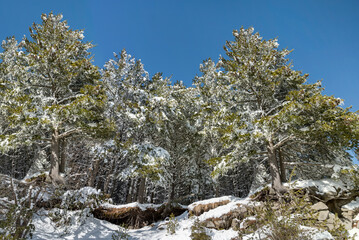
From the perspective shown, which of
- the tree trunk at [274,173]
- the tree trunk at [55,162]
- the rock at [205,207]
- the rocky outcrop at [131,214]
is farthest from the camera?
the rocky outcrop at [131,214]

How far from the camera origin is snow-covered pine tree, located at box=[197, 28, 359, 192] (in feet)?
27.7

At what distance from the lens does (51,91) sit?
12219 millimetres

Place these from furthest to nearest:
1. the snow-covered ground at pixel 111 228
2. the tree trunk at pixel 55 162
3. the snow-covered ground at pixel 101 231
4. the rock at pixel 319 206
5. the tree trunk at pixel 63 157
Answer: the tree trunk at pixel 63 157 < the tree trunk at pixel 55 162 < the rock at pixel 319 206 < the snow-covered ground at pixel 111 228 < the snow-covered ground at pixel 101 231

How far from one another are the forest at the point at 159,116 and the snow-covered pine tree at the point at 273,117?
1.9 inches

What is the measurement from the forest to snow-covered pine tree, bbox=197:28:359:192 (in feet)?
0.16

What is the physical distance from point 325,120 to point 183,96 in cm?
1025

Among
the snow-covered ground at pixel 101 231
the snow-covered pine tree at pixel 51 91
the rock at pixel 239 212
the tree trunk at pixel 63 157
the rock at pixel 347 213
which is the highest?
the snow-covered pine tree at pixel 51 91

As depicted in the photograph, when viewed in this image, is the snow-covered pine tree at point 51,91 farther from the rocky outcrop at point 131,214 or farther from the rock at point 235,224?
the rock at point 235,224

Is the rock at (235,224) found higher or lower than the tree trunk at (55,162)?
lower

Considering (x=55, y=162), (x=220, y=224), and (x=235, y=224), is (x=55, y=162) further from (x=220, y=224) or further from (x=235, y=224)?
(x=235, y=224)

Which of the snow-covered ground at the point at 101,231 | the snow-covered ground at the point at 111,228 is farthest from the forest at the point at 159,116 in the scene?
the snow-covered ground at the point at 101,231

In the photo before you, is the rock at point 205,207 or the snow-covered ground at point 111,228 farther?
the rock at point 205,207

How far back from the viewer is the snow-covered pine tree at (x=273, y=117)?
27.7 ft

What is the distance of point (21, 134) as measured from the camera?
376 inches
